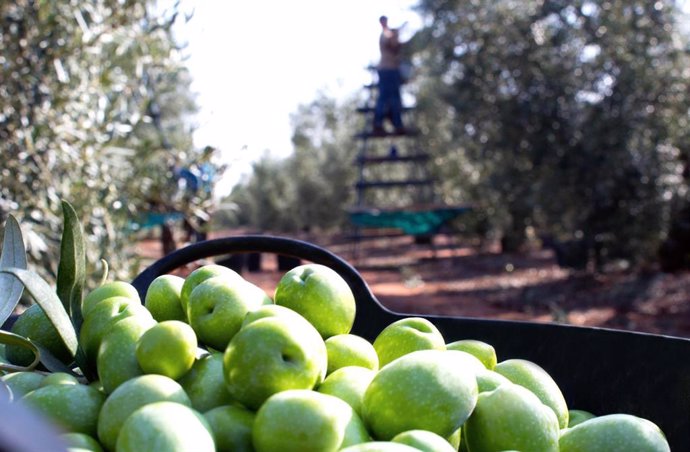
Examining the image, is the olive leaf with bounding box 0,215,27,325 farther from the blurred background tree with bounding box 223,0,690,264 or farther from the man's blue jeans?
the man's blue jeans

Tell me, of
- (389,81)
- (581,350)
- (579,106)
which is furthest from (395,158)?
(581,350)

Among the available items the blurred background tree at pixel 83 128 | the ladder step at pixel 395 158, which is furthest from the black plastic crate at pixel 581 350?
the ladder step at pixel 395 158

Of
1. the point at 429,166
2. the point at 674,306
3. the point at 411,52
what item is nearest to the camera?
the point at 674,306

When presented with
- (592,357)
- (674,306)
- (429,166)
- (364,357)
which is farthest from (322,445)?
(429,166)

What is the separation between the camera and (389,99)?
16.9m

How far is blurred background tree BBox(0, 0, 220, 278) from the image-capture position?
3793 millimetres

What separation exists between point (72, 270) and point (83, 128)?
2976 mm

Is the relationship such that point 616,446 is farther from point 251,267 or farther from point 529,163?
point 251,267

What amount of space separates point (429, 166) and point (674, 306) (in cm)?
1109

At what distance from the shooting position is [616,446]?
1119 mm

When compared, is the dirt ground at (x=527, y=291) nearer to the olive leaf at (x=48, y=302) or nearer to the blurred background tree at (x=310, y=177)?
the olive leaf at (x=48, y=302)

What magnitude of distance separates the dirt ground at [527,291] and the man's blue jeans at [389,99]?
3349mm

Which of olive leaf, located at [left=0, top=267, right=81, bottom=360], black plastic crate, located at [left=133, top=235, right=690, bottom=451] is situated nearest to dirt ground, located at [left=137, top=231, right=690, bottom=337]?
black plastic crate, located at [left=133, top=235, right=690, bottom=451]

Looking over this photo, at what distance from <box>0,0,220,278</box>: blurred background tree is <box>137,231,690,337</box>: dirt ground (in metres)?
2.00
